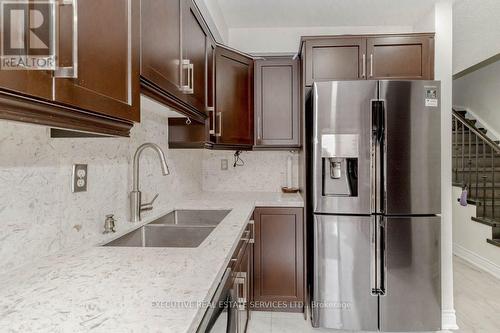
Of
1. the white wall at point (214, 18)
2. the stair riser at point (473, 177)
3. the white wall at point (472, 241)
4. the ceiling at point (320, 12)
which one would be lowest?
the white wall at point (472, 241)

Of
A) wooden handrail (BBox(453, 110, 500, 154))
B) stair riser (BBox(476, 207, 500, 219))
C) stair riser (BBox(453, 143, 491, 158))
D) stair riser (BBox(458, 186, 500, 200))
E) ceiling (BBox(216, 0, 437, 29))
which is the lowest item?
stair riser (BBox(476, 207, 500, 219))

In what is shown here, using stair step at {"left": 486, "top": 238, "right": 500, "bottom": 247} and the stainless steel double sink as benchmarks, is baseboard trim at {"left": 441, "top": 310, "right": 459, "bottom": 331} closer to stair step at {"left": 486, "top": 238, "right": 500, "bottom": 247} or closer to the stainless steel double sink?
stair step at {"left": 486, "top": 238, "right": 500, "bottom": 247}

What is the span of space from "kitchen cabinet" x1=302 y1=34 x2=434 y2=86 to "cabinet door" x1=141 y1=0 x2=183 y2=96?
128 cm

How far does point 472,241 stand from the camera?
368cm

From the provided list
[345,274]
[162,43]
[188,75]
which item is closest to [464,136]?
[345,274]

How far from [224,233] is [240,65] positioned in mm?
1686

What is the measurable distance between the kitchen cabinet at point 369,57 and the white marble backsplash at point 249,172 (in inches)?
37.2

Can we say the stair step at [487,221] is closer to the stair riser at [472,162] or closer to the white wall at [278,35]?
the stair riser at [472,162]

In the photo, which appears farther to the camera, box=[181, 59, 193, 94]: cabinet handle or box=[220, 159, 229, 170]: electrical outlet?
box=[220, 159, 229, 170]: electrical outlet

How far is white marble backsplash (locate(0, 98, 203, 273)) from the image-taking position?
2.91ft

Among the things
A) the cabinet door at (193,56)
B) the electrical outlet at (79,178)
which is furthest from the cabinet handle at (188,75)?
the electrical outlet at (79,178)

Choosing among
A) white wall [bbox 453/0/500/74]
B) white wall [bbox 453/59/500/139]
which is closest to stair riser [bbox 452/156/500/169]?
white wall [bbox 453/59/500/139]

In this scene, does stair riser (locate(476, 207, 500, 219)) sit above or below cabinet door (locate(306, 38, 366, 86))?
below

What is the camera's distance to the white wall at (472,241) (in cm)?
333
